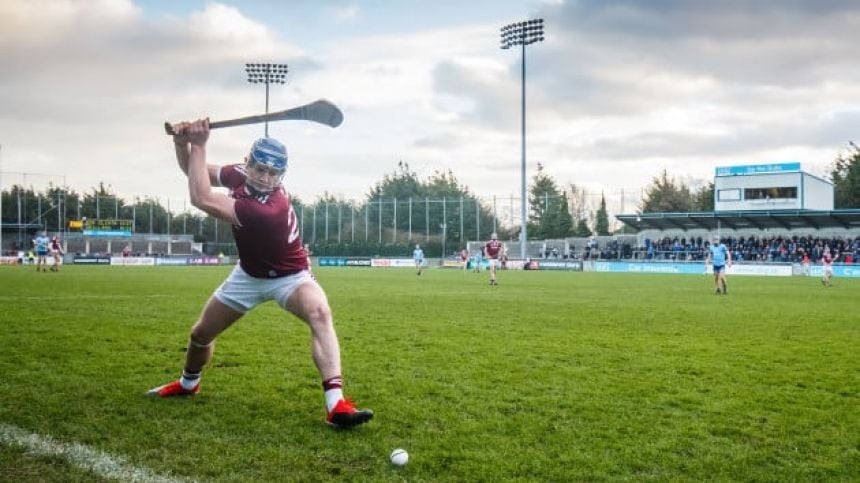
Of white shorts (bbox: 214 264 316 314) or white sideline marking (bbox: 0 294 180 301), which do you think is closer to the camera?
white shorts (bbox: 214 264 316 314)

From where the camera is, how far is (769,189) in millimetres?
59500

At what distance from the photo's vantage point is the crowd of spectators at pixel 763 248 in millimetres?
50875

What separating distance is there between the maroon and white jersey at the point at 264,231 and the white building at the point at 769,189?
196ft

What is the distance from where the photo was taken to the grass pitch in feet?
16.8

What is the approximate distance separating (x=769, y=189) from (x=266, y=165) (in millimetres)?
60599

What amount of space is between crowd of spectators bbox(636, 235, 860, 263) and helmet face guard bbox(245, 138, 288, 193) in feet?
156

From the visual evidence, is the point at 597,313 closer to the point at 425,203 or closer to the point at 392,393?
the point at 392,393

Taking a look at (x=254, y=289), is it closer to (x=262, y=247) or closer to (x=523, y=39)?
(x=262, y=247)

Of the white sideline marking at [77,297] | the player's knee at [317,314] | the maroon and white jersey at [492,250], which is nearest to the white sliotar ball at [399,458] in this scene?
the player's knee at [317,314]

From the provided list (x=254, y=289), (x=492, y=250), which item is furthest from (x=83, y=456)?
(x=492, y=250)

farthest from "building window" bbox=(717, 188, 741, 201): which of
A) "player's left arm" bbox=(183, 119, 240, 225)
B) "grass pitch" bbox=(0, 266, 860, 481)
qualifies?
"player's left arm" bbox=(183, 119, 240, 225)

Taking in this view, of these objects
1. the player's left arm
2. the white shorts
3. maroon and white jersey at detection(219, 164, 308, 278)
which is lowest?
the white shorts

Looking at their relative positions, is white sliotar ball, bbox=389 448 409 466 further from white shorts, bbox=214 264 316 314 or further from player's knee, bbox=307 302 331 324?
white shorts, bbox=214 264 316 314

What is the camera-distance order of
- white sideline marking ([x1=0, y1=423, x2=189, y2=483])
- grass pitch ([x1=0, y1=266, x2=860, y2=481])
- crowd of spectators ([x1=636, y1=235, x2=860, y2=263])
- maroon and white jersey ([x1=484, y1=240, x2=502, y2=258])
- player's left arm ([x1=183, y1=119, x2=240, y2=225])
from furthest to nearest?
crowd of spectators ([x1=636, y1=235, x2=860, y2=263]) < maroon and white jersey ([x1=484, y1=240, x2=502, y2=258]) < player's left arm ([x1=183, y1=119, x2=240, y2=225]) < grass pitch ([x1=0, y1=266, x2=860, y2=481]) < white sideline marking ([x1=0, y1=423, x2=189, y2=483])
